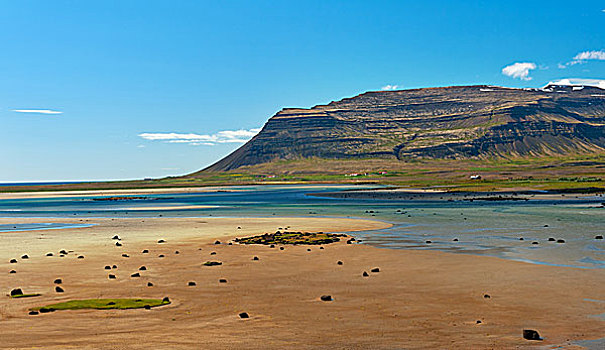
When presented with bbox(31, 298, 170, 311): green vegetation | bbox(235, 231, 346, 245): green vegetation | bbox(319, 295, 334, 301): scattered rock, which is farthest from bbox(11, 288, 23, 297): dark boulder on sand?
bbox(235, 231, 346, 245): green vegetation

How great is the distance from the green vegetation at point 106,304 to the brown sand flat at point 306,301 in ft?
1.65

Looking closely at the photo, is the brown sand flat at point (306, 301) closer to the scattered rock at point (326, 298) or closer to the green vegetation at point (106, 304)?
the scattered rock at point (326, 298)

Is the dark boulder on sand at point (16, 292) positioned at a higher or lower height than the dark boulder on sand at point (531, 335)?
higher

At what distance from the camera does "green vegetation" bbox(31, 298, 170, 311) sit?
1936 centimetres

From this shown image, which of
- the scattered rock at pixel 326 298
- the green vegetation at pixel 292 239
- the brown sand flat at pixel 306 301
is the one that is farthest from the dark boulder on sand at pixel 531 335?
the green vegetation at pixel 292 239

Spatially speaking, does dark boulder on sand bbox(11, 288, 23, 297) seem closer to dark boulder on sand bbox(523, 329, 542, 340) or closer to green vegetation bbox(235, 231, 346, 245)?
dark boulder on sand bbox(523, 329, 542, 340)

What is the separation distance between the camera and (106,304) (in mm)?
19828

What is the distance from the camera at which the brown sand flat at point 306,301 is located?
1554cm

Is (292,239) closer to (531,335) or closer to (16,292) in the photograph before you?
(16,292)

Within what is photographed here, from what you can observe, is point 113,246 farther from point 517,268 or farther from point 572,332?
point 572,332

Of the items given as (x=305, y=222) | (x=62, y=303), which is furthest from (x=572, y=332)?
(x=305, y=222)

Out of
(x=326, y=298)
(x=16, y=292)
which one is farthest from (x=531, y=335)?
(x=16, y=292)

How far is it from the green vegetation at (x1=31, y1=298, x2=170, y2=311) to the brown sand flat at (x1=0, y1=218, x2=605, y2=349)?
0.50 metres

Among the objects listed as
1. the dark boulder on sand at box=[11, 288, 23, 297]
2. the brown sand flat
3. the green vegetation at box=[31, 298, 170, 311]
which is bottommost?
the brown sand flat
